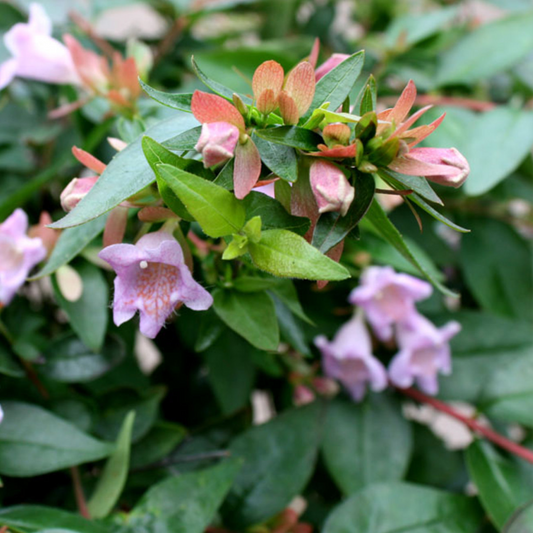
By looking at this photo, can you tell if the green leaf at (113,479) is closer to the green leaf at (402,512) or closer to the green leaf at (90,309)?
the green leaf at (90,309)

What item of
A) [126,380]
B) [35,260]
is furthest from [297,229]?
[126,380]

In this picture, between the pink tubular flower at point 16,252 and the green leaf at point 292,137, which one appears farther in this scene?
the pink tubular flower at point 16,252

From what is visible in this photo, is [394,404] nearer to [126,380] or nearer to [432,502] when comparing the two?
[432,502]

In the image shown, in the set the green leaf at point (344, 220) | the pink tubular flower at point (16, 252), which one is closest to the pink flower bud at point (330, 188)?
the green leaf at point (344, 220)

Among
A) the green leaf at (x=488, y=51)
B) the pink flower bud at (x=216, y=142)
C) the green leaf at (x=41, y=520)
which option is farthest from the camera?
the green leaf at (x=488, y=51)

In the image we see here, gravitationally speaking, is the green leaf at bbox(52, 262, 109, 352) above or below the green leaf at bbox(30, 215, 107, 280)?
below

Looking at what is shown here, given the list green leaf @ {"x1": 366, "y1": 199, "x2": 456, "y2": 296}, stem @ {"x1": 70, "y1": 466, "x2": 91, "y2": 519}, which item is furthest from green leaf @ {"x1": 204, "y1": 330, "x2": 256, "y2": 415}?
green leaf @ {"x1": 366, "y1": 199, "x2": 456, "y2": 296}

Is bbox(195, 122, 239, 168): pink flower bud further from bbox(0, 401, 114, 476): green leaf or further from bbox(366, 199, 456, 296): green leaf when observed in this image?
bbox(0, 401, 114, 476): green leaf

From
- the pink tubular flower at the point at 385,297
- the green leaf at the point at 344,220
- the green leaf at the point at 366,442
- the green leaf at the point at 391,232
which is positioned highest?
the green leaf at the point at 344,220

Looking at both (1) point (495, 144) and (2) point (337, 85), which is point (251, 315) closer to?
(2) point (337, 85)
